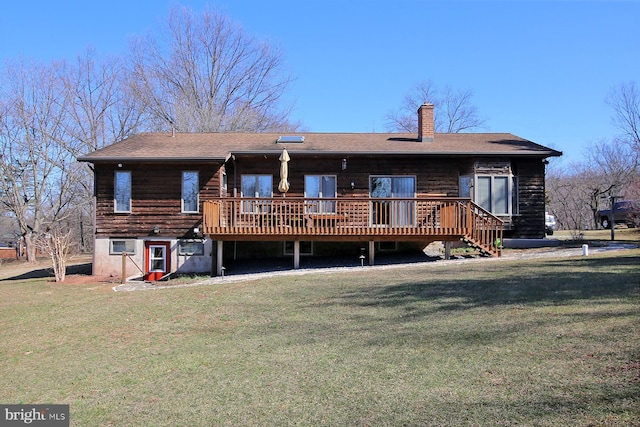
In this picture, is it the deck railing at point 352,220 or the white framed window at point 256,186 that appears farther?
the white framed window at point 256,186

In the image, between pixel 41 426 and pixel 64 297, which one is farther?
pixel 64 297

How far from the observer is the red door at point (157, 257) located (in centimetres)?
1639

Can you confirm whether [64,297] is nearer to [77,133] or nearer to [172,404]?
[172,404]

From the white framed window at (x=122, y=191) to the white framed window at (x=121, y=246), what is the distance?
106 cm

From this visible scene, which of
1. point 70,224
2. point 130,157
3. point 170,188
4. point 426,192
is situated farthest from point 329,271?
point 70,224

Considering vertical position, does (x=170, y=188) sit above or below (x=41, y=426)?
above

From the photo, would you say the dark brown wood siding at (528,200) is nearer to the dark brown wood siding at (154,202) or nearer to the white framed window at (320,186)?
the white framed window at (320,186)

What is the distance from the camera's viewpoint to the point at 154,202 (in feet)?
54.2

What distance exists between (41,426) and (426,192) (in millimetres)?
14248

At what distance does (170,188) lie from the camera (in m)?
16.5

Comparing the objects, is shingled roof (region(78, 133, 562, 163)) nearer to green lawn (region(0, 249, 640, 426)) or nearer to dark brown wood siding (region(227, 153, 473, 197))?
dark brown wood siding (region(227, 153, 473, 197))

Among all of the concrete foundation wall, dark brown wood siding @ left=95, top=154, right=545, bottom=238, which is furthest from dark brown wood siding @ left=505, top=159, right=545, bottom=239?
the concrete foundation wall

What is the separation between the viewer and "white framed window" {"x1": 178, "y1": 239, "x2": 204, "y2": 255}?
53.7ft

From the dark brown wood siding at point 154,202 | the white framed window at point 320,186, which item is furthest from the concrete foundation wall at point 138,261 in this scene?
the white framed window at point 320,186
